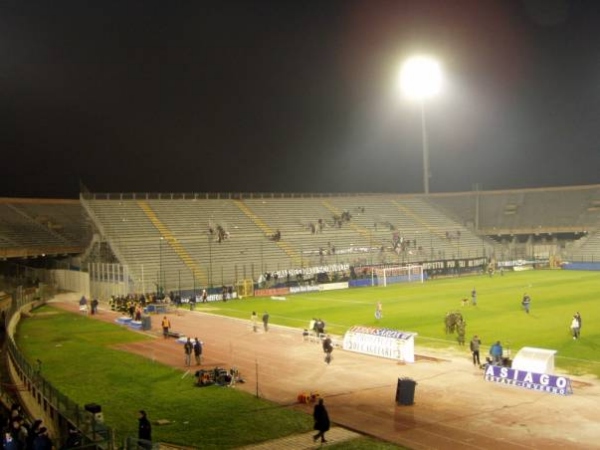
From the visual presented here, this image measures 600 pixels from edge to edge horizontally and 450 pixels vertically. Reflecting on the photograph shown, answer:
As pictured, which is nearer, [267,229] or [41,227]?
[41,227]

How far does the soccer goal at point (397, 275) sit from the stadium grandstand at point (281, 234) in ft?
8.46

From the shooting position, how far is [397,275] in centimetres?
7050

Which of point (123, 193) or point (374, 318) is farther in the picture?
point (123, 193)

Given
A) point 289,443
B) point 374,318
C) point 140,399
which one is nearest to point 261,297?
point 374,318

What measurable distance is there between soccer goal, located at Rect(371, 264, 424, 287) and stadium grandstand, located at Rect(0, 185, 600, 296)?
258cm

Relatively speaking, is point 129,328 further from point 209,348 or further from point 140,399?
point 140,399

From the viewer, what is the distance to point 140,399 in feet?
76.4

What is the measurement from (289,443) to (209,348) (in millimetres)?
15497

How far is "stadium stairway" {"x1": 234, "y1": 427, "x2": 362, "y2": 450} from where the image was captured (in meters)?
17.9

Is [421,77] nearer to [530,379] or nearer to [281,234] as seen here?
[281,234]

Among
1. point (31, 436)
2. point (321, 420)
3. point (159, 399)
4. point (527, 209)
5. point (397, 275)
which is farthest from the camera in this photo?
point (527, 209)

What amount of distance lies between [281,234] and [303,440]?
192ft

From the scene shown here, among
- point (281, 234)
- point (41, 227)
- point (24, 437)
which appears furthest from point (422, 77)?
point (24, 437)

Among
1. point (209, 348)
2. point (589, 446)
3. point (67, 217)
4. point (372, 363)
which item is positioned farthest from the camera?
point (67, 217)
